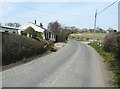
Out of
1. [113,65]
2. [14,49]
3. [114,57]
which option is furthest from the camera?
[114,57]

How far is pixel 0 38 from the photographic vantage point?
2141cm

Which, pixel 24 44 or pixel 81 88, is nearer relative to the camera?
pixel 81 88

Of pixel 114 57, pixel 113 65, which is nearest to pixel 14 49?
pixel 113 65

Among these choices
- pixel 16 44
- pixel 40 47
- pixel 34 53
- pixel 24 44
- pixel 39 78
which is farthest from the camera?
pixel 40 47

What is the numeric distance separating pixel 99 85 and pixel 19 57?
11620 mm

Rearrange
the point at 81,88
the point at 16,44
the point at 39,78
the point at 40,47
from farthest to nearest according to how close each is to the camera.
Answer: the point at 40,47 → the point at 16,44 → the point at 39,78 → the point at 81,88

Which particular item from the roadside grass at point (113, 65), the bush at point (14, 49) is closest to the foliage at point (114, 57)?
the roadside grass at point (113, 65)

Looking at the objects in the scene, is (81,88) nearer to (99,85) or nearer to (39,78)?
(99,85)

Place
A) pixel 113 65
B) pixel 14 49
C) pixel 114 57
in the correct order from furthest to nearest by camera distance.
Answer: pixel 114 57, pixel 14 49, pixel 113 65

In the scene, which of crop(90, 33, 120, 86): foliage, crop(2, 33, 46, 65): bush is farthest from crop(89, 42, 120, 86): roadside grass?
crop(2, 33, 46, 65): bush

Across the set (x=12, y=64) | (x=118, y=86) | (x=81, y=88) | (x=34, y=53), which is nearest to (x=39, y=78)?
(x=81, y=88)

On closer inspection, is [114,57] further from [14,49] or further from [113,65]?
[14,49]

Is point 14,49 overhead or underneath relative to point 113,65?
overhead

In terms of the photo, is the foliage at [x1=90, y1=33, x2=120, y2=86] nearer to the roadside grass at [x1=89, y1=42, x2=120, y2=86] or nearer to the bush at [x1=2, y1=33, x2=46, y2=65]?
the roadside grass at [x1=89, y1=42, x2=120, y2=86]
